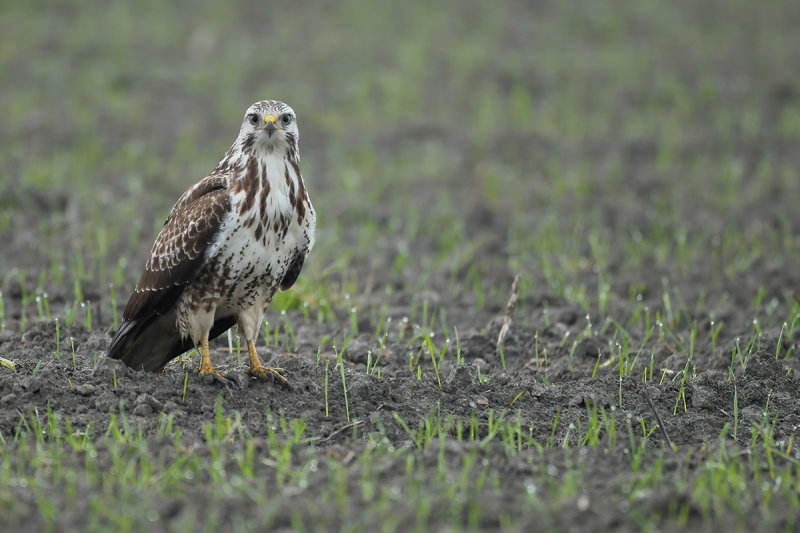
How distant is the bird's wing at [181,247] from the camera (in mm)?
5371

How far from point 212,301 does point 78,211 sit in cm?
467

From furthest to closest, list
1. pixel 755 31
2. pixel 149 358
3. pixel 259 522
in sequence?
pixel 755 31
pixel 149 358
pixel 259 522

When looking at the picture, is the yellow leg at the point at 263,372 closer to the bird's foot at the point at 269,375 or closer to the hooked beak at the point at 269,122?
the bird's foot at the point at 269,375

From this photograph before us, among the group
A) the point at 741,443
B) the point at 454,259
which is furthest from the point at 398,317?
the point at 741,443

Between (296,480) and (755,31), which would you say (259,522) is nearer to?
(296,480)

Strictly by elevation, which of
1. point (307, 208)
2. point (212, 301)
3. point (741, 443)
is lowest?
point (741, 443)

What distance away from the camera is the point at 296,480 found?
430 cm

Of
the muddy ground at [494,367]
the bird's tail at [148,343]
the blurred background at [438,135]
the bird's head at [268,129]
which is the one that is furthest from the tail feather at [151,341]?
the blurred background at [438,135]

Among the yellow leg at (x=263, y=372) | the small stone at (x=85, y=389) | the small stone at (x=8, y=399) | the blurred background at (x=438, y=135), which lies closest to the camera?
the small stone at (x=8, y=399)

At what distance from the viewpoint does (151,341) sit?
584cm

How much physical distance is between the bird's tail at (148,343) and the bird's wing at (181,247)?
0.07 meters

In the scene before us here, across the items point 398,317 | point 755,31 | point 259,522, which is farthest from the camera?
point 755,31

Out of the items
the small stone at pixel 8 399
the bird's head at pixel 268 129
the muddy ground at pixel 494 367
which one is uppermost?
the bird's head at pixel 268 129

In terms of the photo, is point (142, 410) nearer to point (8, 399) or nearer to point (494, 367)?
point (8, 399)
